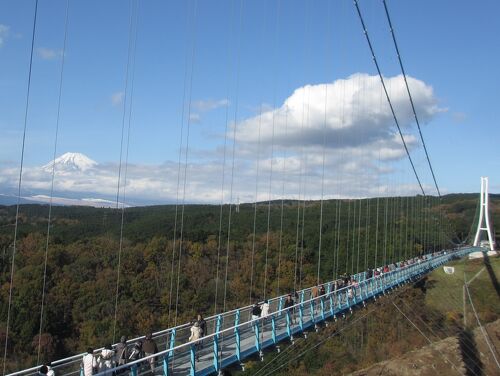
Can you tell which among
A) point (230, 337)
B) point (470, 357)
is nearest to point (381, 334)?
point (470, 357)

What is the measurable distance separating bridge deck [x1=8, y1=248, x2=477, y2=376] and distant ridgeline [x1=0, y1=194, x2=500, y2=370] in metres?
11.5

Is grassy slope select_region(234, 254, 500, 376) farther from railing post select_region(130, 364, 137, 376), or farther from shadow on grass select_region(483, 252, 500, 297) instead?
railing post select_region(130, 364, 137, 376)

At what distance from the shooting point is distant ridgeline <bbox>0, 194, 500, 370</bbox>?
40125 millimetres

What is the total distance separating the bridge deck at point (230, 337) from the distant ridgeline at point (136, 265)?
1148 cm

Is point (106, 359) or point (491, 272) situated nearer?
point (106, 359)

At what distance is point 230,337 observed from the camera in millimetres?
12969

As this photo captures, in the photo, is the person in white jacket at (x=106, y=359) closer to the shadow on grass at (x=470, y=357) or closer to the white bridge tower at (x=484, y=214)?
the shadow on grass at (x=470, y=357)

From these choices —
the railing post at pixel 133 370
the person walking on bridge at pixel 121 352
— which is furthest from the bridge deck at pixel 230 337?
the person walking on bridge at pixel 121 352

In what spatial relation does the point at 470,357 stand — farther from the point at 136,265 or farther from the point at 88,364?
the point at 88,364

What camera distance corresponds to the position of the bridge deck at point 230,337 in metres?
8.98

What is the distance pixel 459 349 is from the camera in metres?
34.4

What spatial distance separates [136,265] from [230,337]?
40.6 m

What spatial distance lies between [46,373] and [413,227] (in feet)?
237

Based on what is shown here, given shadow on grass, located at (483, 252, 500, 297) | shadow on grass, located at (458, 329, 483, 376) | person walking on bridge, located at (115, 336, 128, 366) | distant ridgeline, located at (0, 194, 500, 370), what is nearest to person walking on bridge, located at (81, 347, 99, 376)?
person walking on bridge, located at (115, 336, 128, 366)
